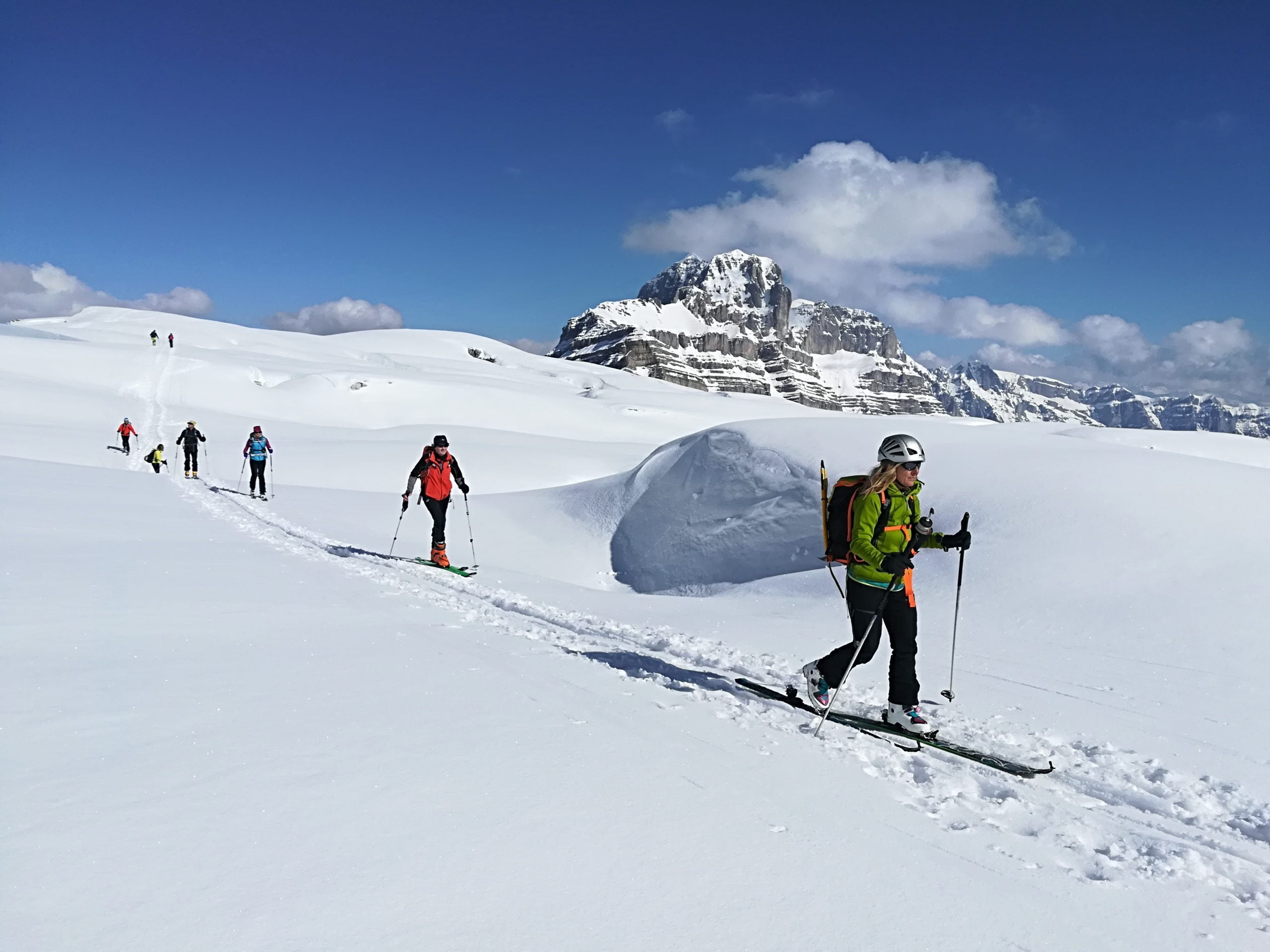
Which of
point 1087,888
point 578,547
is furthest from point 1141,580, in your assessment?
point 578,547

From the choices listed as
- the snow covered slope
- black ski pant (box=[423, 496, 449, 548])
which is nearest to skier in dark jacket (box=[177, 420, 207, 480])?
the snow covered slope

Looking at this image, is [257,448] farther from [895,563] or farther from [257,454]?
[895,563]

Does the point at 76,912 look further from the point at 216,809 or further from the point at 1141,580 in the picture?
the point at 1141,580

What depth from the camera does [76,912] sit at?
240cm

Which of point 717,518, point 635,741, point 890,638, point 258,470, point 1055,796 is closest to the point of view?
point 1055,796

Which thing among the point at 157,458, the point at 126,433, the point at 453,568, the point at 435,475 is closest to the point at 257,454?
the point at 157,458

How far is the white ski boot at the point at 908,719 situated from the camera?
512 cm

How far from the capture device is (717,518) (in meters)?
15.0

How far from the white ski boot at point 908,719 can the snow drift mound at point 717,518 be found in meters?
6.79

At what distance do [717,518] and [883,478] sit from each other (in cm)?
970

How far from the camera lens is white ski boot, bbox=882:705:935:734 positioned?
16.8 feet

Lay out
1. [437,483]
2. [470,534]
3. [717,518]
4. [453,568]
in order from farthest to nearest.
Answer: [717,518]
[470,534]
[437,483]
[453,568]

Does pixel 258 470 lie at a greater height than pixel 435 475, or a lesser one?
lesser

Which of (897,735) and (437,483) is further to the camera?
(437,483)
